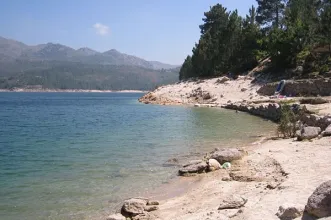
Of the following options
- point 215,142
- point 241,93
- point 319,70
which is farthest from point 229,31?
point 215,142

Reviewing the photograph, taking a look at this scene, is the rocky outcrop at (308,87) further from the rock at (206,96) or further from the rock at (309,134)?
the rock at (309,134)

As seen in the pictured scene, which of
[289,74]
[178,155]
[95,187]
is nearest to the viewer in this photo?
[95,187]

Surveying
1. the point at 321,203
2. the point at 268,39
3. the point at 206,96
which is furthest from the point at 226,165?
the point at 268,39

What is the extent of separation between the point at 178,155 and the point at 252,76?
45.1m

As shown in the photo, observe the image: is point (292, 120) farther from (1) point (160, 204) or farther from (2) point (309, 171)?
(1) point (160, 204)

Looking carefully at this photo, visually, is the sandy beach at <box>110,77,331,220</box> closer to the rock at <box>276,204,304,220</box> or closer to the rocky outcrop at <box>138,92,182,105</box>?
the rock at <box>276,204,304,220</box>

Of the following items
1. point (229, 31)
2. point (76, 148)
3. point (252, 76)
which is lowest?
point (76, 148)

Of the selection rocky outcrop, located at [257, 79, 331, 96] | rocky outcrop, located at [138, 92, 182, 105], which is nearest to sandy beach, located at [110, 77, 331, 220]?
rocky outcrop, located at [257, 79, 331, 96]

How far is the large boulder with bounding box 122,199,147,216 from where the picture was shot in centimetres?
1099

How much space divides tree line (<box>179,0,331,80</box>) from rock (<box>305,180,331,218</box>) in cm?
4372

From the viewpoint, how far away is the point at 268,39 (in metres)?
65.6

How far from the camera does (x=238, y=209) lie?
9.14 m

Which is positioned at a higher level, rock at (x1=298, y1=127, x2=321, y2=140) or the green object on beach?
rock at (x1=298, y1=127, x2=321, y2=140)

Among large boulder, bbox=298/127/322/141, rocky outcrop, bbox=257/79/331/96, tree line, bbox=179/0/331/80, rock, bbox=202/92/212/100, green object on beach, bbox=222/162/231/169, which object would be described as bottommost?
green object on beach, bbox=222/162/231/169
